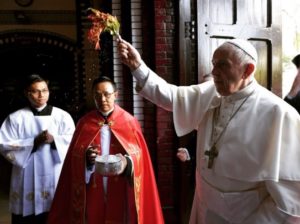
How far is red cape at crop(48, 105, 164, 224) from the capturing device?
3277 millimetres

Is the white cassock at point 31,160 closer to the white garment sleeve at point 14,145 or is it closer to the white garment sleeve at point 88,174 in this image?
the white garment sleeve at point 14,145

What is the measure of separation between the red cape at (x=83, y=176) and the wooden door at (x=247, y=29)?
1.34m

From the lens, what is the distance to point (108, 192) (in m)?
3.32

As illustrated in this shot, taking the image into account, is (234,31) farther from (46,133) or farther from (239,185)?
(239,185)

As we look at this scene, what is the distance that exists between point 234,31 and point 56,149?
228cm

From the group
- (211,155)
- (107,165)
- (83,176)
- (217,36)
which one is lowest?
(83,176)

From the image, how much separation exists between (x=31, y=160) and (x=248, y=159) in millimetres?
2379

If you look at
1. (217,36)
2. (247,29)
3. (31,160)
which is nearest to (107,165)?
(31,160)

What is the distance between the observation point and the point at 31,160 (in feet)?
12.2

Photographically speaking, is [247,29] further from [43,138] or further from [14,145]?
[14,145]

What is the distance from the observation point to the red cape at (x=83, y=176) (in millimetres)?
3277

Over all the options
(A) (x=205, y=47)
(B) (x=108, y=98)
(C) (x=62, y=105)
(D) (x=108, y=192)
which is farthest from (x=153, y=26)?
(C) (x=62, y=105)

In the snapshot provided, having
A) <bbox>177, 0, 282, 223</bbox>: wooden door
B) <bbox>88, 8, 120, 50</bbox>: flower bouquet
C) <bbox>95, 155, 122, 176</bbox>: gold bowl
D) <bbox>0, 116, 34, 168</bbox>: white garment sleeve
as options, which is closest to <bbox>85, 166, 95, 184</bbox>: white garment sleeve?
<bbox>95, 155, 122, 176</bbox>: gold bowl

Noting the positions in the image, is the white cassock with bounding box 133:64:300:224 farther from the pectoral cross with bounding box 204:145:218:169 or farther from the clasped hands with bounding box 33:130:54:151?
the clasped hands with bounding box 33:130:54:151
